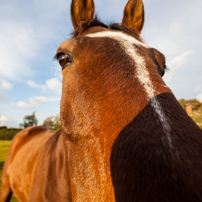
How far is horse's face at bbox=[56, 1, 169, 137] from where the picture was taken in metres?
1.07

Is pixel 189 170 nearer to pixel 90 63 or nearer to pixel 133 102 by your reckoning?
pixel 133 102

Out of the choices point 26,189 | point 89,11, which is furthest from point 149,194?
point 26,189

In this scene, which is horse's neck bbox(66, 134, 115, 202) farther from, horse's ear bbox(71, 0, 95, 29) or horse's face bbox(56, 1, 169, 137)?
horse's ear bbox(71, 0, 95, 29)

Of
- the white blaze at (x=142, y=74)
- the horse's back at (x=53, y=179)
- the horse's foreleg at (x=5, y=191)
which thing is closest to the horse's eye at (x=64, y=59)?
the white blaze at (x=142, y=74)

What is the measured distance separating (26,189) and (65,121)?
2.89 meters

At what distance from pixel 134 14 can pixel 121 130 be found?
2739 millimetres

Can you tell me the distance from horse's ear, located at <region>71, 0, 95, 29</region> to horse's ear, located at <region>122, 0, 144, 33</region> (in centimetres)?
72

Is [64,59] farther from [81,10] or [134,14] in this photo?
[134,14]

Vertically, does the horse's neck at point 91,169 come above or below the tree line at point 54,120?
below

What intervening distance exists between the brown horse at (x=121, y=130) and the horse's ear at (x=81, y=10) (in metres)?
0.66

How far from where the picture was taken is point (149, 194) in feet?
2.12

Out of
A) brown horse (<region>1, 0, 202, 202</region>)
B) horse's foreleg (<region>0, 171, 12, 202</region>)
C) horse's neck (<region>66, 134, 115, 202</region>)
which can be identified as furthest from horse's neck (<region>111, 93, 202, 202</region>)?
horse's foreleg (<region>0, 171, 12, 202</region>)

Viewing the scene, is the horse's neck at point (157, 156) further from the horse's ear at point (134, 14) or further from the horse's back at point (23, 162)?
the horse's back at point (23, 162)

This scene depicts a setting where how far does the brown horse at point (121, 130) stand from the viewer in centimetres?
67
